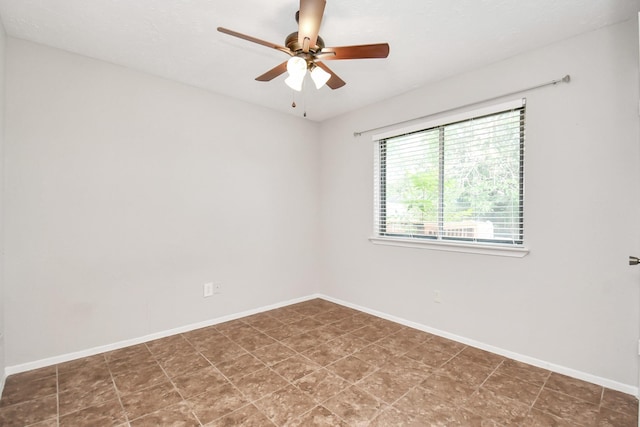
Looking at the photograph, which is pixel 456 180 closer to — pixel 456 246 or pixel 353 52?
→ pixel 456 246

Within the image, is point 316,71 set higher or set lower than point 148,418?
higher

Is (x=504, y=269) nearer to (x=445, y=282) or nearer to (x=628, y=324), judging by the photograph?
(x=445, y=282)

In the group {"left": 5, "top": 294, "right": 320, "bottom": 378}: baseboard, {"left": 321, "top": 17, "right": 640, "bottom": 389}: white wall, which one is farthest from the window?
{"left": 5, "top": 294, "right": 320, "bottom": 378}: baseboard

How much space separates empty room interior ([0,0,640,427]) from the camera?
1932mm

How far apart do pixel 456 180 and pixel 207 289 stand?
2.82m

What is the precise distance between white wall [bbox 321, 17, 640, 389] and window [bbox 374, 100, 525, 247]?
15 centimetres

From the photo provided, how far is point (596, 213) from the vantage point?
2111mm

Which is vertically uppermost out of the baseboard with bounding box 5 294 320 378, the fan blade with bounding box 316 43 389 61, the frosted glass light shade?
the fan blade with bounding box 316 43 389 61

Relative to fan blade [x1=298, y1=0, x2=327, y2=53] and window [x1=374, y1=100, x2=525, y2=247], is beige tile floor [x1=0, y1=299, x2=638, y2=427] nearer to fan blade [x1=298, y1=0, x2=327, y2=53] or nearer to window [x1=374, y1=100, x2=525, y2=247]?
window [x1=374, y1=100, x2=525, y2=247]

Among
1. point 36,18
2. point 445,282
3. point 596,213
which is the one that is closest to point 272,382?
point 445,282

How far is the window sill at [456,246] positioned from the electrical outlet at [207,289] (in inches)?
75.3

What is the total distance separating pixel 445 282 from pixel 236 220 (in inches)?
92.6

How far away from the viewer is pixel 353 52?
1.81m

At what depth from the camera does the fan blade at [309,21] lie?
1.52m
